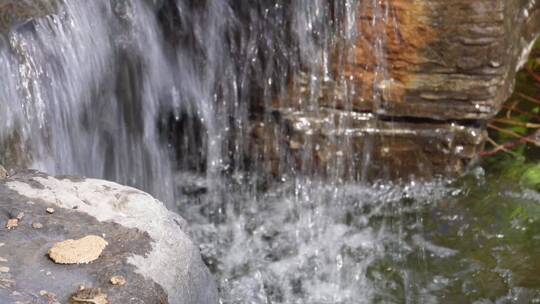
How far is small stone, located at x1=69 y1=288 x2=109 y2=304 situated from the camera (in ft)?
5.71

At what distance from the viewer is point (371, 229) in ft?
11.9

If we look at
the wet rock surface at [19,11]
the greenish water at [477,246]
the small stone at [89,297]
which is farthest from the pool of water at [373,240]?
the small stone at [89,297]

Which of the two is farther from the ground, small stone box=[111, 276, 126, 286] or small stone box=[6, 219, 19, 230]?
small stone box=[6, 219, 19, 230]

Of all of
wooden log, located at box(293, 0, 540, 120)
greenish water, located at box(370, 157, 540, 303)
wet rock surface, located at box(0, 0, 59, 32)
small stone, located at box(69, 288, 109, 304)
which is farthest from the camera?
wooden log, located at box(293, 0, 540, 120)

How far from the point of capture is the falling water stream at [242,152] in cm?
317

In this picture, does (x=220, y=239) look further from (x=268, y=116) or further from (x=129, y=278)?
(x=129, y=278)

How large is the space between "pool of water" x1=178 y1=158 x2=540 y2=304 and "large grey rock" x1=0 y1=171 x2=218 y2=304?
1139 millimetres

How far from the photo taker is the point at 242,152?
4047 mm

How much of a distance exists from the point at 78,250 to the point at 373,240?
194cm

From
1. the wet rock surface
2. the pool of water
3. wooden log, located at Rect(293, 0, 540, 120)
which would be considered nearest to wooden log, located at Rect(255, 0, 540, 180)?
wooden log, located at Rect(293, 0, 540, 120)

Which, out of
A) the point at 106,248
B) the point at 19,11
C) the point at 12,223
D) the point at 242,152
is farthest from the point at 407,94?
the point at 12,223

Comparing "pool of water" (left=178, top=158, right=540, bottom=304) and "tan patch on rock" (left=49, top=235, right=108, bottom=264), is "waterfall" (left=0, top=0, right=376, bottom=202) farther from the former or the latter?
"tan patch on rock" (left=49, top=235, right=108, bottom=264)

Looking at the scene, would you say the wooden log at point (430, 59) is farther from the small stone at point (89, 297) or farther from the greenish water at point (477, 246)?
the small stone at point (89, 297)

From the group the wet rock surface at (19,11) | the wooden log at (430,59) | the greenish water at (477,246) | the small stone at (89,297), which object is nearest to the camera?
the small stone at (89,297)
